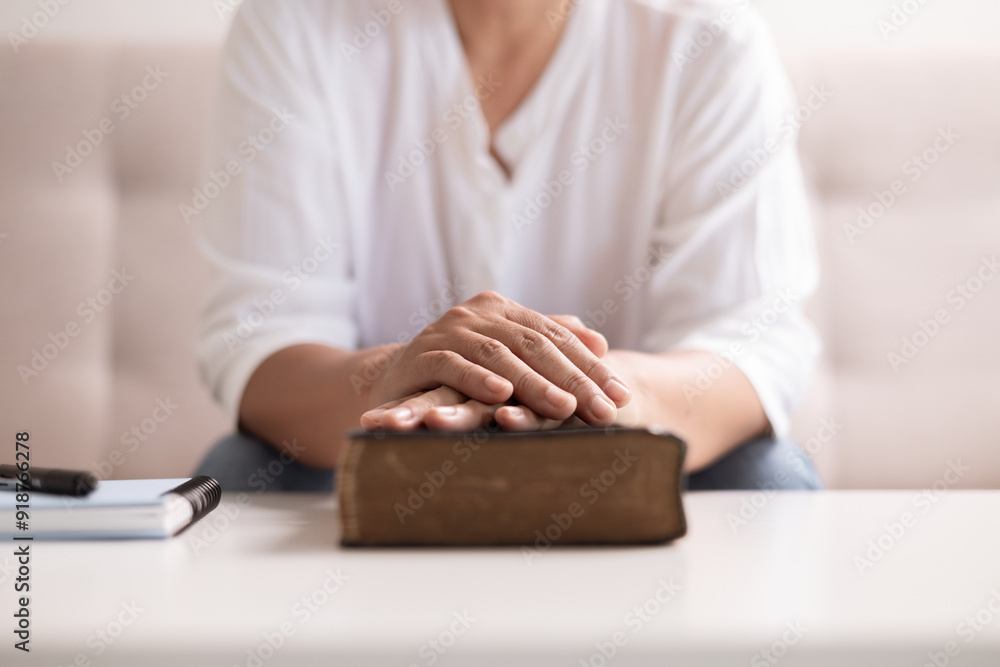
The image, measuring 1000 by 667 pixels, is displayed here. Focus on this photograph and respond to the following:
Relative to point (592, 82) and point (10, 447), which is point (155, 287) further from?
point (592, 82)

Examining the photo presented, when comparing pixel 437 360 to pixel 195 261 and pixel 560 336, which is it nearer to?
pixel 560 336

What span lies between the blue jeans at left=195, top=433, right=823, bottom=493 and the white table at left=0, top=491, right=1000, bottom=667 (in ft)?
1.02

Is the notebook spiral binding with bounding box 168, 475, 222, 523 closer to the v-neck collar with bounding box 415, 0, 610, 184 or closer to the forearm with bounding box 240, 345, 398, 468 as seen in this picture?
the forearm with bounding box 240, 345, 398, 468

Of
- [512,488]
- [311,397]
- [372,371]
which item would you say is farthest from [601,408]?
[311,397]

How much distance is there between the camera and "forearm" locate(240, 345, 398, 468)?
0.71 metres

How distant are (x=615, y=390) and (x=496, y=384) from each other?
0.09 meters

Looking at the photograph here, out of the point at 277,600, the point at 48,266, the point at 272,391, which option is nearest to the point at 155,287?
the point at 48,266

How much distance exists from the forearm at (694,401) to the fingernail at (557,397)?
0.12 m

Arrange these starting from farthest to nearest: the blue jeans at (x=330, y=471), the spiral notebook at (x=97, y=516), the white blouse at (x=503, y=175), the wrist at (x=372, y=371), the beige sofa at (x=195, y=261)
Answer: the beige sofa at (x=195, y=261), the white blouse at (x=503, y=175), the blue jeans at (x=330, y=471), the wrist at (x=372, y=371), the spiral notebook at (x=97, y=516)

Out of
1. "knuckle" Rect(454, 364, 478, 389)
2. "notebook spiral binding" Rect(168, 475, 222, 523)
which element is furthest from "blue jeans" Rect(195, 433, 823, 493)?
"knuckle" Rect(454, 364, 478, 389)

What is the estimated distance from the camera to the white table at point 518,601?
304 mm

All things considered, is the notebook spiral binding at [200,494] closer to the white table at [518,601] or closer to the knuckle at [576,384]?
the white table at [518,601]

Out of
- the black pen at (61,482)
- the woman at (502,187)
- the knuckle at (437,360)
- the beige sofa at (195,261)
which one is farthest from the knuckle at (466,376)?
the beige sofa at (195,261)

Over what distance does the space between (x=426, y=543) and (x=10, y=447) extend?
1118 mm
